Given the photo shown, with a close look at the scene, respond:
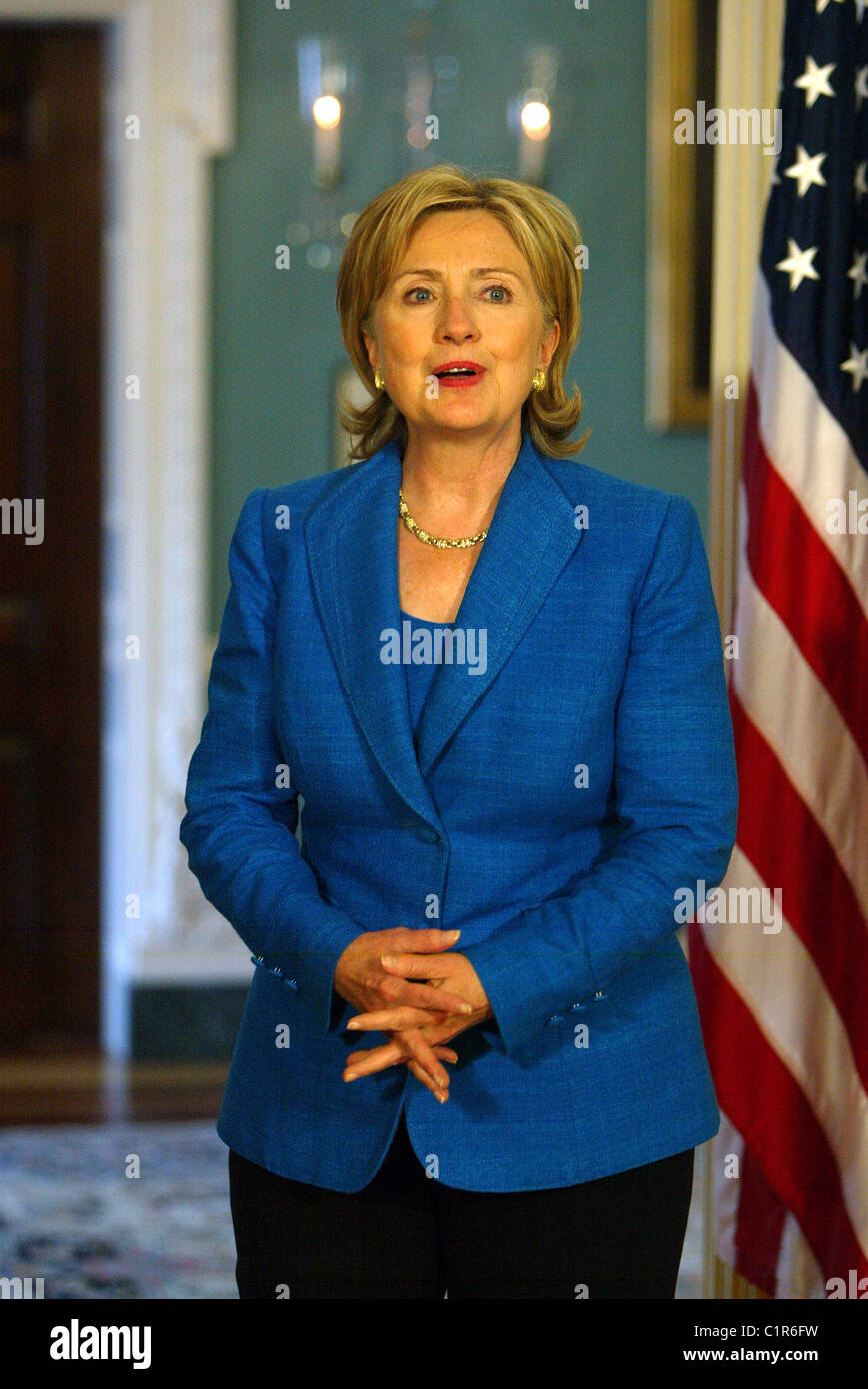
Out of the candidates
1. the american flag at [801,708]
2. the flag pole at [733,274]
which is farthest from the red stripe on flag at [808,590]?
the flag pole at [733,274]

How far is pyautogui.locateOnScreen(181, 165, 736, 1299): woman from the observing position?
1439mm

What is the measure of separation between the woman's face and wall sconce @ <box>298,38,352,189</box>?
2901 millimetres

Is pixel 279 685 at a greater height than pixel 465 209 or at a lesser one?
lesser

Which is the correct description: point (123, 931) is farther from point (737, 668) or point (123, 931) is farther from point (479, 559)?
point (479, 559)

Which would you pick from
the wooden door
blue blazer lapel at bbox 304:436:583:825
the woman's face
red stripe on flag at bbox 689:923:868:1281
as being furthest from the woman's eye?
the wooden door

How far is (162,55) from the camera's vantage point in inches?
174

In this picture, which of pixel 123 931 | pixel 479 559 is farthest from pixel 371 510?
pixel 123 931

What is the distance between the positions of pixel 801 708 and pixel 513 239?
1.02 m

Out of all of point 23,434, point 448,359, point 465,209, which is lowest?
point 448,359

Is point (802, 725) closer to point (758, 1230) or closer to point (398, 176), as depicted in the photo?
point (758, 1230)

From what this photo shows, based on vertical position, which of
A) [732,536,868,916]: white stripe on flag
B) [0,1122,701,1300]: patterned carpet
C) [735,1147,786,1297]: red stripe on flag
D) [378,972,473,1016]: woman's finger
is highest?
[732,536,868,916]: white stripe on flag

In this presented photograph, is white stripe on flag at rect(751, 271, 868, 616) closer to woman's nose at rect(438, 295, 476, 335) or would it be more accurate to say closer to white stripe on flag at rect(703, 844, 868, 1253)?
white stripe on flag at rect(703, 844, 868, 1253)

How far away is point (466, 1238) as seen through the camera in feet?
4.75
